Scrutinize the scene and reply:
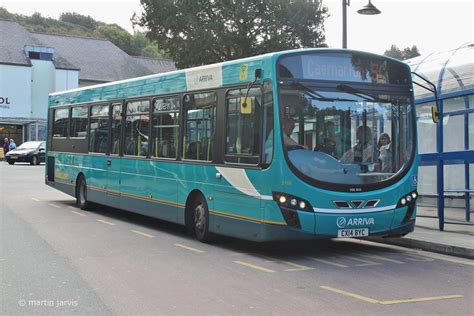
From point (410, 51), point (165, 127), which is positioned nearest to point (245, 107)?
point (165, 127)

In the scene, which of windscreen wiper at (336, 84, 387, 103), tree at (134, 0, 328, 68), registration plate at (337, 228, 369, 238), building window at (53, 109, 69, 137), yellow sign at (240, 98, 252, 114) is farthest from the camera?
tree at (134, 0, 328, 68)

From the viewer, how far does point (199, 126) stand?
381 inches

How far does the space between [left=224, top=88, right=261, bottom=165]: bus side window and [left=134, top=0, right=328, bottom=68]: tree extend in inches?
1061

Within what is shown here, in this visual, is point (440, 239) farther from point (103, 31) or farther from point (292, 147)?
point (103, 31)

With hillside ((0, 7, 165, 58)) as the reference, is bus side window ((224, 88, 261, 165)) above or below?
below

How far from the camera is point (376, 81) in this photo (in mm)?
8734

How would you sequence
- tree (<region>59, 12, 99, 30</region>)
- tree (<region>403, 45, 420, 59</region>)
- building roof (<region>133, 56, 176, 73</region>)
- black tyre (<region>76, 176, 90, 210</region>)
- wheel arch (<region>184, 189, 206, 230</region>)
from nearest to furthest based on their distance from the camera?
wheel arch (<region>184, 189, 206, 230</region>) → black tyre (<region>76, 176, 90, 210</region>) → building roof (<region>133, 56, 176, 73</region>) → tree (<region>403, 45, 420, 59</region>) → tree (<region>59, 12, 99, 30</region>)

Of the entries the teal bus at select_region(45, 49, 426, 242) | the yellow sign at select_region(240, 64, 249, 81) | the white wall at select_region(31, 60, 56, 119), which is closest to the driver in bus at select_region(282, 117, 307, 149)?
the teal bus at select_region(45, 49, 426, 242)

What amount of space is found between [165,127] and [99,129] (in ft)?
11.2

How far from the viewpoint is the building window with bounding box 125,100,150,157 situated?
1149 cm

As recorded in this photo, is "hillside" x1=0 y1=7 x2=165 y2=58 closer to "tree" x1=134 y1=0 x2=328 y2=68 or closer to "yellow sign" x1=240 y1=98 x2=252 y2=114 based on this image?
"tree" x1=134 y1=0 x2=328 y2=68

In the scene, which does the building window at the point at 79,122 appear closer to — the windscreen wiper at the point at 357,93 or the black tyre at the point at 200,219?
the black tyre at the point at 200,219

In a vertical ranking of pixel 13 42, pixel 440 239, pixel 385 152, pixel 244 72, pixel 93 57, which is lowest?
pixel 440 239


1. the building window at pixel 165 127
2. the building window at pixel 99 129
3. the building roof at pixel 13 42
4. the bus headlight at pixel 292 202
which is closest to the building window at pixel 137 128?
the building window at pixel 165 127
